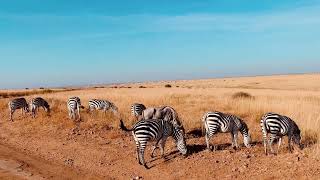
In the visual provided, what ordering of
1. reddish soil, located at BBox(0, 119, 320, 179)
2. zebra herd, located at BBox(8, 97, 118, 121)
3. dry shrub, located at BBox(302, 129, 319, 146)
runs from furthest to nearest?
zebra herd, located at BBox(8, 97, 118, 121), dry shrub, located at BBox(302, 129, 319, 146), reddish soil, located at BBox(0, 119, 320, 179)

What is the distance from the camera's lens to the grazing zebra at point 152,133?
48.6 ft

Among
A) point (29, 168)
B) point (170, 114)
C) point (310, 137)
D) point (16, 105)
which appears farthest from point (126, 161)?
point (16, 105)

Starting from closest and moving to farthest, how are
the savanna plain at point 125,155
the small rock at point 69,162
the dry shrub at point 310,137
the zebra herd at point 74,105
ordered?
the savanna plain at point 125,155
the small rock at point 69,162
the dry shrub at point 310,137
the zebra herd at point 74,105

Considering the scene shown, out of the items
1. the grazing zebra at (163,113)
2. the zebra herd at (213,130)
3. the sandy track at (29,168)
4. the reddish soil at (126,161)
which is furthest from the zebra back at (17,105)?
the zebra herd at (213,130)

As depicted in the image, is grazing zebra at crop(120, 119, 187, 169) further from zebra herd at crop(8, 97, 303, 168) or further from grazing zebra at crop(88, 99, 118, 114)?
grazing zebra at crop(88, 99, 118, 114)

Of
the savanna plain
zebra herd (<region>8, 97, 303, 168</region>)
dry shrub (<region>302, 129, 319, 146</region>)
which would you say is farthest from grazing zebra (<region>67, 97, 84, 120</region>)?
dry shrub (<region>302, 129, 319, 146</region>)

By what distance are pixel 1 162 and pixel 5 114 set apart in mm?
16959

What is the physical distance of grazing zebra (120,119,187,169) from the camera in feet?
48.6

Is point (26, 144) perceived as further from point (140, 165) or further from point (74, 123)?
point (140, 165)

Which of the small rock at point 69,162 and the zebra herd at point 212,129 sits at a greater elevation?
the zebra herd at point 212,129

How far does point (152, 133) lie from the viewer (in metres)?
14.9

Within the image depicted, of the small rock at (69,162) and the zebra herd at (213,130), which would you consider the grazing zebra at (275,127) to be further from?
the small rock at (69,162)

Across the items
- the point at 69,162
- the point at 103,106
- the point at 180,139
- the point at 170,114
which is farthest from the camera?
the point at 103,106

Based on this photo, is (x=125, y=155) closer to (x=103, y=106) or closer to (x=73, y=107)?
(x=73, y=107)
